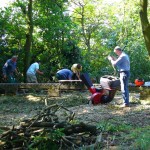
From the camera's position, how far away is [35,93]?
15.6m

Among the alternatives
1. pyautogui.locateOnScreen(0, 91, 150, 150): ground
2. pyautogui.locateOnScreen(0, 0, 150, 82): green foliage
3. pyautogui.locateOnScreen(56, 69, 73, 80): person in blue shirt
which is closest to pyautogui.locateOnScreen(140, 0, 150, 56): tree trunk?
pyautogui.locateOnScreen(0, 91, 150, 150): ground

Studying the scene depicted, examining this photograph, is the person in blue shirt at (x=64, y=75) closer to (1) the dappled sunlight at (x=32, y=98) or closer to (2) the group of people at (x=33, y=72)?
(2) the group of people at (x=33, y=72)

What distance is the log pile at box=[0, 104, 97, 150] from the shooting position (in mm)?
5523

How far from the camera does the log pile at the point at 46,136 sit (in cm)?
552

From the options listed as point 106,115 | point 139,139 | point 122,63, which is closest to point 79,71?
point 122,63

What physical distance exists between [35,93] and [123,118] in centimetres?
724

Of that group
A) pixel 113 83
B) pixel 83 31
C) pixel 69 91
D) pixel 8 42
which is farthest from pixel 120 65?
pixel 83 31

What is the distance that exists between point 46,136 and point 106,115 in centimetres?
409

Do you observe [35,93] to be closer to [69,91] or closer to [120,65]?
[69,91]

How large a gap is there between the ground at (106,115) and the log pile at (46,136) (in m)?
0.39

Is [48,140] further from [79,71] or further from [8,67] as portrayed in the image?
[8,67]

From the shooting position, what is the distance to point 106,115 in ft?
31.4

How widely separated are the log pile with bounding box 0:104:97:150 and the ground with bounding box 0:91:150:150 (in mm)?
387

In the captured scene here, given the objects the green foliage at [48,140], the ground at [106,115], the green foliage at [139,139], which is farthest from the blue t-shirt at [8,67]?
the green foliage at [48,140]
